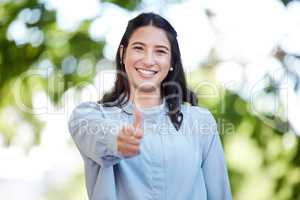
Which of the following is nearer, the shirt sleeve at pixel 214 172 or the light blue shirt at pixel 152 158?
the light blue shirt at pixel 152 158

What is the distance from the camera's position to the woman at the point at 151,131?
105 centimetres

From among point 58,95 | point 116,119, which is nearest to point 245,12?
point 58,95

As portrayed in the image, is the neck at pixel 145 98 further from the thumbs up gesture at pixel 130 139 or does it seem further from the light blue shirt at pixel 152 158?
the thumbs up gesture at pixel 130 139

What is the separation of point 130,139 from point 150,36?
0.97 ft

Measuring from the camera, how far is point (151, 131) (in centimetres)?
111

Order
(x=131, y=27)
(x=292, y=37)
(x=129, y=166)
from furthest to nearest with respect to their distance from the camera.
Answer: (x=292, y=37), (x=131, y=27), (x=129, y=166)

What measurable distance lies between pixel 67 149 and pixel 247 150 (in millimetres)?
785

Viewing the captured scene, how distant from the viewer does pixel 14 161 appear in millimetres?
2436

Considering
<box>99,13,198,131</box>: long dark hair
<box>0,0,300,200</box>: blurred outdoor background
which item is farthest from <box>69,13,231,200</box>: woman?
<box>0,0,300,200</box>: blurred outdoor background

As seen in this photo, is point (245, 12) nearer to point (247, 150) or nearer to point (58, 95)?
point (247, 150)

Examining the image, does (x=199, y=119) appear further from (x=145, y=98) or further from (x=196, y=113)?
(x=145, y=98)

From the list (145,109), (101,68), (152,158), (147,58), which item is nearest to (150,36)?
(147,58)

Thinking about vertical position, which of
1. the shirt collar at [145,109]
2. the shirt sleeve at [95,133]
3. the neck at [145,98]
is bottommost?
the shirt sleeve at [95,133]

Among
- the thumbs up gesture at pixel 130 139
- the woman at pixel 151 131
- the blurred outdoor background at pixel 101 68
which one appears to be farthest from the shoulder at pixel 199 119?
the blurred outdoor background at pixel 101 68
